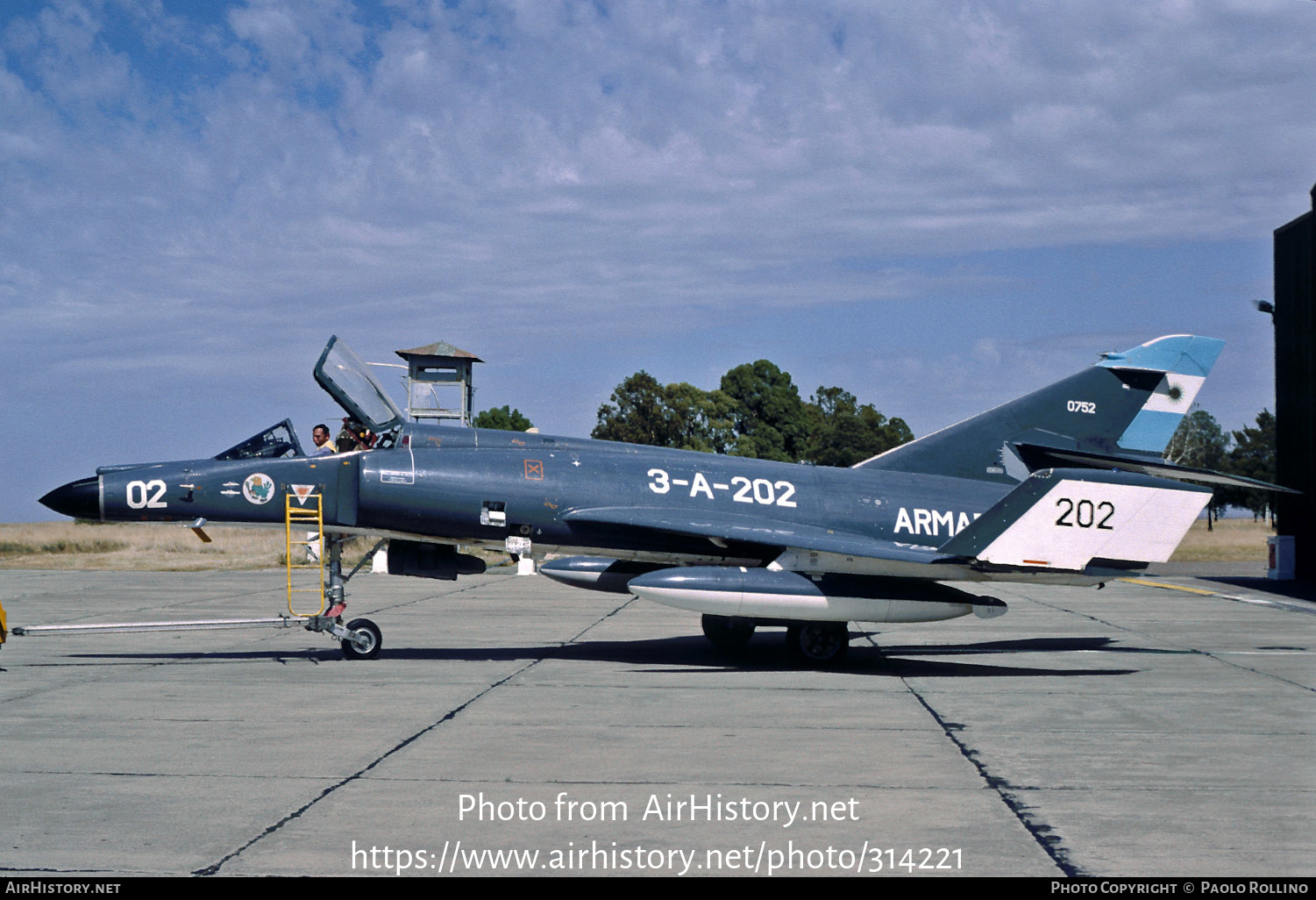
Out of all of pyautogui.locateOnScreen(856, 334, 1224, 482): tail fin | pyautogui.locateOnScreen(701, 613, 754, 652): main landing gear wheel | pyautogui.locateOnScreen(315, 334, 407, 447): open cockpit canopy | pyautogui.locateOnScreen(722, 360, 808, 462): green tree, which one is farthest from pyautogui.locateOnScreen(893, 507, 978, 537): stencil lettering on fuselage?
pyautogui.locateOnScreen(722, 360, 808, 462): green tree

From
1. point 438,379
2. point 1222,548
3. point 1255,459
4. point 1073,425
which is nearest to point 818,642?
point 1073,425

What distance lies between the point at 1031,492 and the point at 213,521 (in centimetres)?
903

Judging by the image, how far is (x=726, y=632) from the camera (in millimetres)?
14742

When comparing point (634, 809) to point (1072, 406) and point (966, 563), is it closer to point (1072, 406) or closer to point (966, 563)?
point (966, 563)

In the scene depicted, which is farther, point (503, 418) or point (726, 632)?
point (503, 418)

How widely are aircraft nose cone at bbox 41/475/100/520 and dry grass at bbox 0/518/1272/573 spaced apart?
17889mm

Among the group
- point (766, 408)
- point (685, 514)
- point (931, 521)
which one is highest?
point (766, 408)

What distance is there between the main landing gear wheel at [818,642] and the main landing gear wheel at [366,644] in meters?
4.86

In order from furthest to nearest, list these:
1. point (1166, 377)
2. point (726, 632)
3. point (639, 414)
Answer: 1. point (639, 414)
2. point (1166, 377)
3. point (726, 632)

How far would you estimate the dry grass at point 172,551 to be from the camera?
1447 inches

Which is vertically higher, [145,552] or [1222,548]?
[145,552]

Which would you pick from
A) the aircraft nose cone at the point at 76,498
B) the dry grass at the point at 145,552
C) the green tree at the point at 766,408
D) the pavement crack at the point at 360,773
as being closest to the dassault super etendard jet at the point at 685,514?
the aircraft nose cone at the point at 76,498

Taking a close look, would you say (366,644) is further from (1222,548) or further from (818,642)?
(1222,548)

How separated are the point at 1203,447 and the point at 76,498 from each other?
10083cm
